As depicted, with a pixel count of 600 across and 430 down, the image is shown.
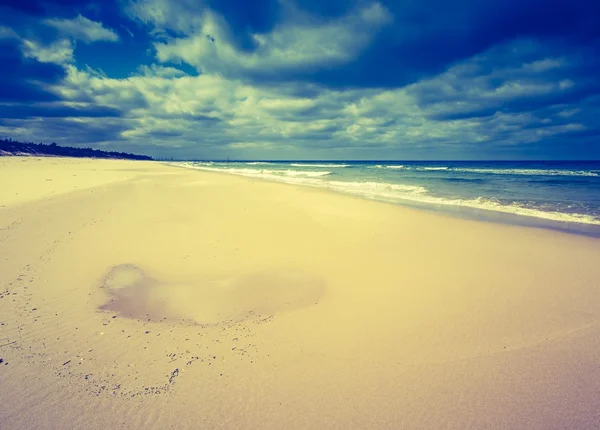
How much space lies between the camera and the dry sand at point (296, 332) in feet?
A: 10.1

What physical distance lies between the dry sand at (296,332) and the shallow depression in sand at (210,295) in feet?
0.12

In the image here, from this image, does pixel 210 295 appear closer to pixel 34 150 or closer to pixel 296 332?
pixel 296 332

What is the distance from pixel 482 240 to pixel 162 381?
9033mm

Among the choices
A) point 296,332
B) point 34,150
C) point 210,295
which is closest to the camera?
point 296,332

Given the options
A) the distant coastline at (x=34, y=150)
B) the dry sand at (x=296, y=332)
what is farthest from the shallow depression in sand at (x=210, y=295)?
the distant coastline at (x=34, y=150)

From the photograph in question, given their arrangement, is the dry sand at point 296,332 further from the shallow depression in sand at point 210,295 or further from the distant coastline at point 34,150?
the distant coastline at point 34,150

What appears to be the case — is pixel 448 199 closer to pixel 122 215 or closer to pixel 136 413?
pixel 122 215

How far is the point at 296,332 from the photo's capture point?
4422 millimetres

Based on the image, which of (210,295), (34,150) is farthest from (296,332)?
(34,150)

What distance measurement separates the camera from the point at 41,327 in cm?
435

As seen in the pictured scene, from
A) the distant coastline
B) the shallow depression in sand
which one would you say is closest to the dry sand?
the shallow depression in sand

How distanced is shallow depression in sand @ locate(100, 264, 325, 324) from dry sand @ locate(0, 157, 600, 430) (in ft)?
0.12

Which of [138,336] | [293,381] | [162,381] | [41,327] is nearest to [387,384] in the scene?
[293,381]

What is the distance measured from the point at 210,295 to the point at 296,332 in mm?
1959
